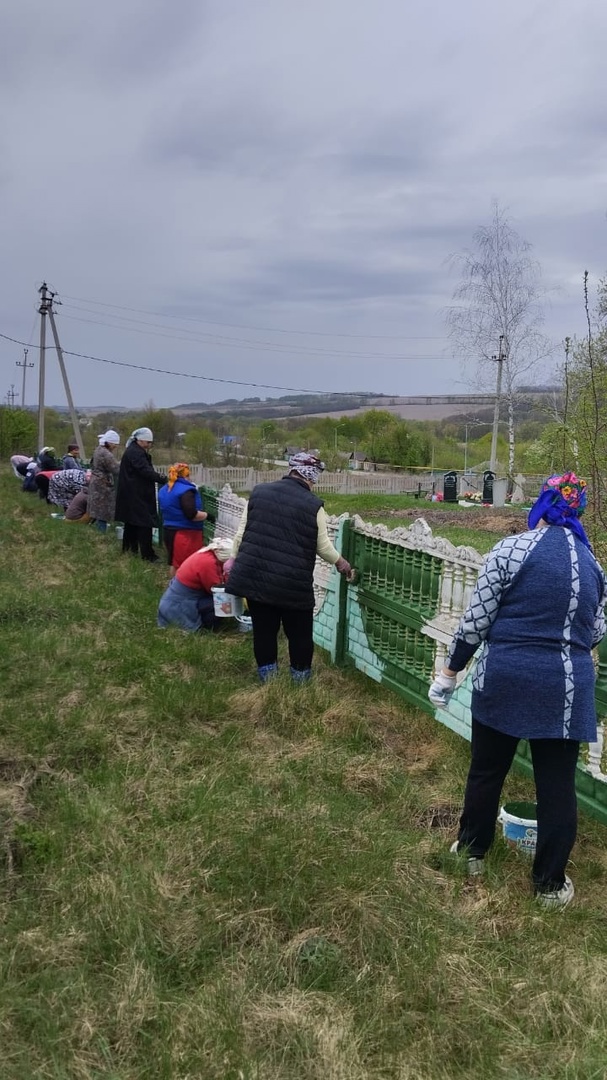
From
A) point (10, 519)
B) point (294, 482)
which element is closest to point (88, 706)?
point (294, 482)

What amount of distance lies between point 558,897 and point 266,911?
101 cm

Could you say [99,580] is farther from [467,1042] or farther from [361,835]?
[467,1042]

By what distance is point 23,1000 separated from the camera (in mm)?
2170

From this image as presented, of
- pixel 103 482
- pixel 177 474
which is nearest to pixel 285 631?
pixel 177 474

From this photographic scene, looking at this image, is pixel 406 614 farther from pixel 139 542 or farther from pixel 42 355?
pixel 42 355

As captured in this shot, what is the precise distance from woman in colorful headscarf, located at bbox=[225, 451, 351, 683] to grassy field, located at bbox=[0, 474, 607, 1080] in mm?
516

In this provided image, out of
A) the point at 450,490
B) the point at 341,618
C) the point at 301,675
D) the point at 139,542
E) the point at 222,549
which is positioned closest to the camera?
the point at 301,675

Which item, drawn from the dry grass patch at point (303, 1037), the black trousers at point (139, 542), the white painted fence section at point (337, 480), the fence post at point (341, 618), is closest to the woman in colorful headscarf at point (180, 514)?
the black trousers at point (139, 542)

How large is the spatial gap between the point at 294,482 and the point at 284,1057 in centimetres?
324

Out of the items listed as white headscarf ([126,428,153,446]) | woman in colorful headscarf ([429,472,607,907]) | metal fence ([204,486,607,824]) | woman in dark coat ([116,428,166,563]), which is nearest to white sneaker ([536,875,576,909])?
woman in colorful headscarf ([429,472,607,907])

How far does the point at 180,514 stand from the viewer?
7859 mm

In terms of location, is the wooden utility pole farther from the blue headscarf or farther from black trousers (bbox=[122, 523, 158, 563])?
the blue headscarf

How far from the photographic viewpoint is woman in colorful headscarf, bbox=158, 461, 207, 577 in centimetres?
773

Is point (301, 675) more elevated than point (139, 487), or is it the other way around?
point (139, 487)
